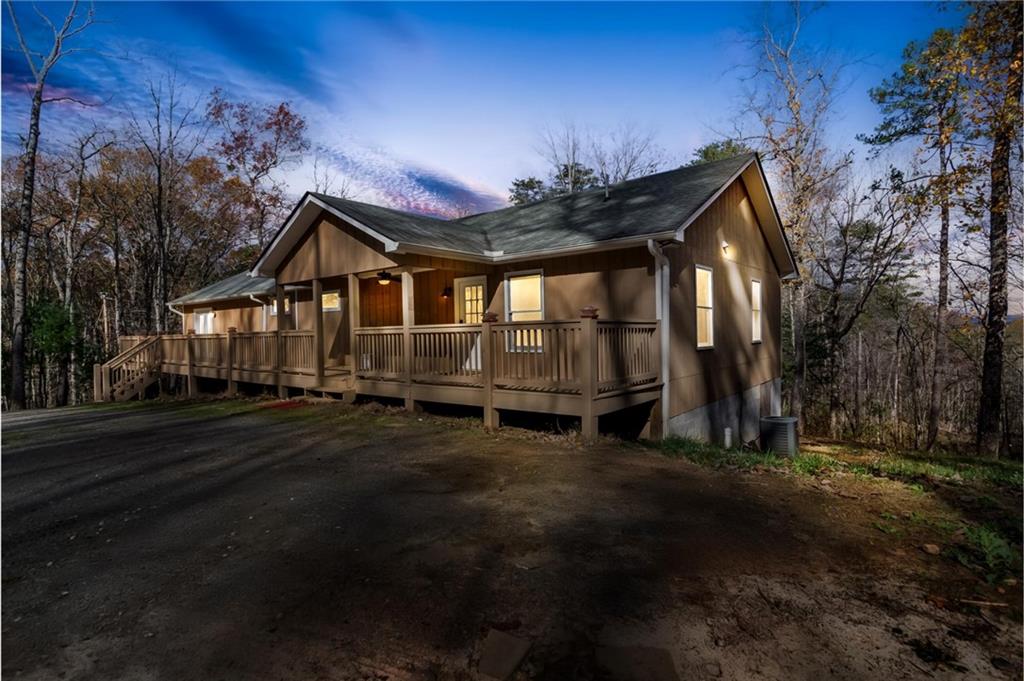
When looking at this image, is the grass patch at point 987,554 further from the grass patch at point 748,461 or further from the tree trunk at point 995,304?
the tree trunk at point 995,304

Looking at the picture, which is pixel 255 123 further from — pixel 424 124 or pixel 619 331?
pixel 619 331

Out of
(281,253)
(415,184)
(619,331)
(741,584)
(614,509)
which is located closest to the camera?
(741,584)

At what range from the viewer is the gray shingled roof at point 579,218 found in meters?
9.37

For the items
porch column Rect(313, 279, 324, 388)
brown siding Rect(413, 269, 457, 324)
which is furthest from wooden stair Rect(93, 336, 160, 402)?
brown siding Rect(413, 269, 457, 324)

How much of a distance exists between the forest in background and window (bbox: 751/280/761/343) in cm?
444

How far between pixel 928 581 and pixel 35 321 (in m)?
24.8

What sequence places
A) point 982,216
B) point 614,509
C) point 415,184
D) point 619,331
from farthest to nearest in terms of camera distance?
point 415,184
point 982,216
point 619,331
point 614,509

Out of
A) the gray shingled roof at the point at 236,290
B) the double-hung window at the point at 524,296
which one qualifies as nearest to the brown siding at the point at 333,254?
the double-hung window at the point at 524,296

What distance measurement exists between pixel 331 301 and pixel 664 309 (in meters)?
10.1

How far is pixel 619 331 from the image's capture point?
7953 millimetres

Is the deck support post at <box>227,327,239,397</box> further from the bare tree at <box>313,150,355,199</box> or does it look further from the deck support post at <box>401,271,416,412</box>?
the bare tree at <box>313,150,355,199</box>

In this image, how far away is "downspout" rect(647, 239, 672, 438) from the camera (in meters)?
8.91

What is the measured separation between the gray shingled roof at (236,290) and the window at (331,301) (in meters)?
2.33

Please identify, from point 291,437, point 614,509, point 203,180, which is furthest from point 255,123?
point 614,509
